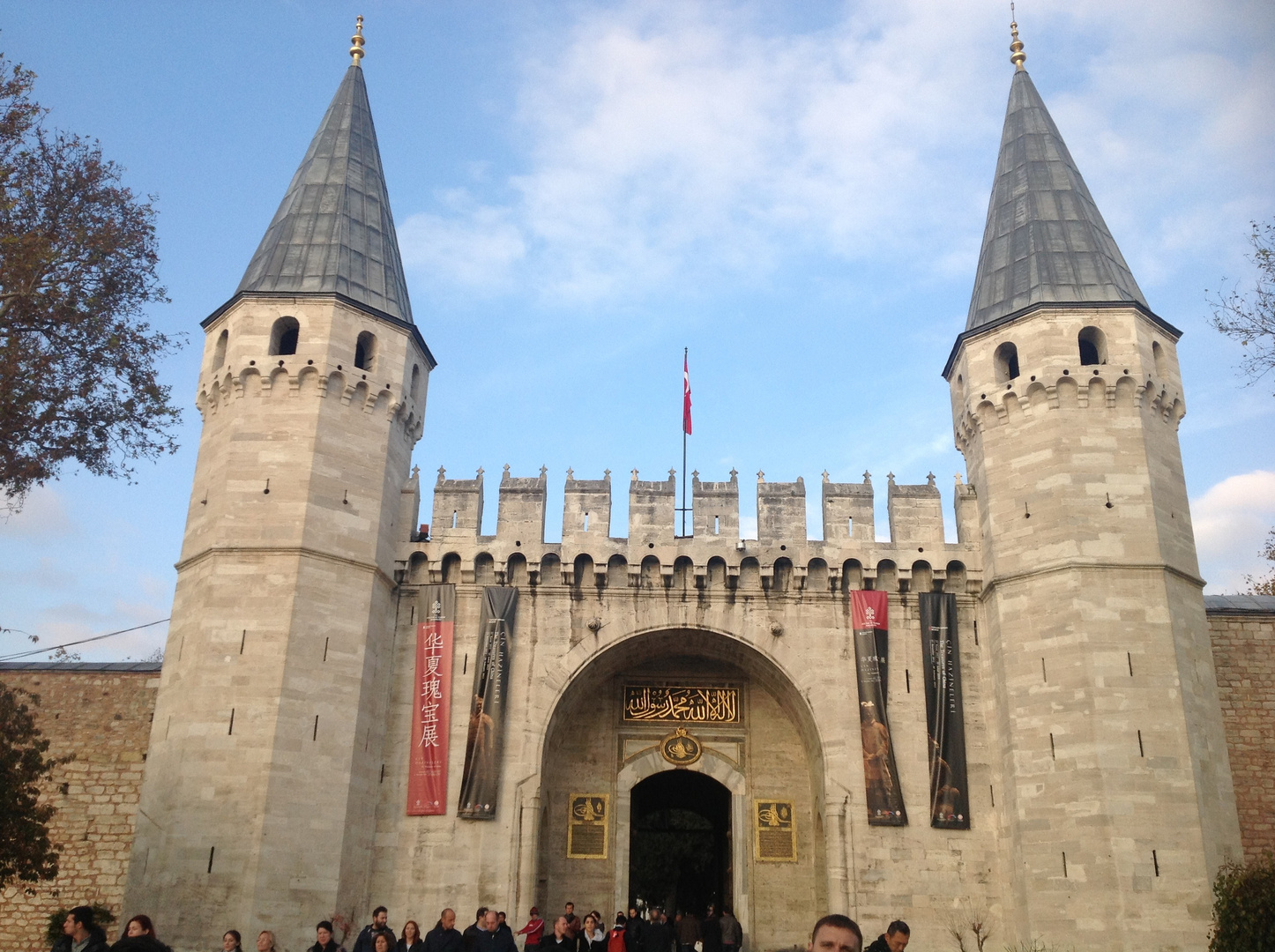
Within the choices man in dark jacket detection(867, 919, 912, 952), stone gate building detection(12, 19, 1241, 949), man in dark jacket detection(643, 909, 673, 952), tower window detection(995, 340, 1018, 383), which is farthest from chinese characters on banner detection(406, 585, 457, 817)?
man in dark jacket detection(867, 919, 912, 952)

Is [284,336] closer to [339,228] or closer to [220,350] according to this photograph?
[220,350]

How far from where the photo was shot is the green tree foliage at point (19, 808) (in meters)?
14.3

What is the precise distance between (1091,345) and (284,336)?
13906 millimetres

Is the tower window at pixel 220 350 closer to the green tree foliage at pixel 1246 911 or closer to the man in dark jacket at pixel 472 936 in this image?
the man in dark jacket at pixel 472 936

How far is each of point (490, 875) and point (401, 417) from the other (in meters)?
7.73

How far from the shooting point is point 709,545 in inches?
754

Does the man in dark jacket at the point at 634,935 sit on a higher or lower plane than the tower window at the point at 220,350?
lower

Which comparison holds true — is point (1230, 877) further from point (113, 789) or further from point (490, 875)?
point (113, 789)

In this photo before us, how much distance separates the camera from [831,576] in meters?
19.0

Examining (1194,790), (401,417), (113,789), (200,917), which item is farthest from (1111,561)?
(113,789)

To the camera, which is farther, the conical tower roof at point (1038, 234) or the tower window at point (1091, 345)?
the conical tower roof at point (1038, 234)

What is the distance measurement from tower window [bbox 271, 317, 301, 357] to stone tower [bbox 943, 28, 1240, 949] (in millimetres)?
11698

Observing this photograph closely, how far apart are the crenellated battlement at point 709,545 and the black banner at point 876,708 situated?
0.51 m

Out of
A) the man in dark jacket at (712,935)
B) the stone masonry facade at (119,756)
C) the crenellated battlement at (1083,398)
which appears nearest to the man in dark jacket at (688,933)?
the man in dark jacket at (712,935)
